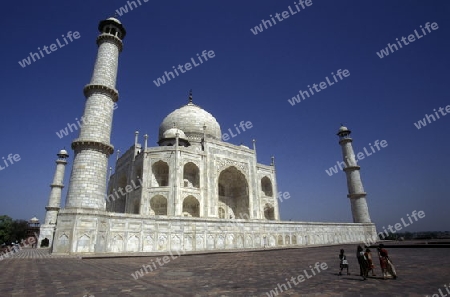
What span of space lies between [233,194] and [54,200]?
19.2 metres

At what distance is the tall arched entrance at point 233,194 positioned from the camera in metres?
27.1

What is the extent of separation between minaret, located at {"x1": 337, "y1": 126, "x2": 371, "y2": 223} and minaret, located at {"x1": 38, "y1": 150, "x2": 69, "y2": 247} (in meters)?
30.3

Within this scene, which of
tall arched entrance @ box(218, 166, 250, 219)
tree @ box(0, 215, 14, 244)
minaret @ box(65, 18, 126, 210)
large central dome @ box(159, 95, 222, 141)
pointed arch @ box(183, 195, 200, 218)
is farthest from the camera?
large central dome @ box(159, 95, 222, 141)

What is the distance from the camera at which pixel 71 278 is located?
Answer: 5660 mm

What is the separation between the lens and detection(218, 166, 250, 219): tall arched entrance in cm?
2707

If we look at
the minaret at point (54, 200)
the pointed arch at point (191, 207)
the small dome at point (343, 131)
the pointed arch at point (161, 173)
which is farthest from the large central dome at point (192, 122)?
the small dome at point (343, 131)

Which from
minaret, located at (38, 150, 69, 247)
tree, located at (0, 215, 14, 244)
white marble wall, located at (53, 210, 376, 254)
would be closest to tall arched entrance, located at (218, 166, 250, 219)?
white marble wall, located at (53, 210, 376, 254)

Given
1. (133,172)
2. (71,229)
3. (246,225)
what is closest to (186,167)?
(133,172)

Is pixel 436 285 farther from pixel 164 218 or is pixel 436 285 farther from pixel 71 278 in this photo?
pixel 164 218

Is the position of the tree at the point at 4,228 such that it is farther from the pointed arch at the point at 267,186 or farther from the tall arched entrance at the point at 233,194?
the pointed arch at the point at 267,186

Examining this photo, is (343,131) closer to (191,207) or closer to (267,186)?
(267,186)

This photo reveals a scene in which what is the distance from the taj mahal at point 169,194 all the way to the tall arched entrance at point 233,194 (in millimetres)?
108

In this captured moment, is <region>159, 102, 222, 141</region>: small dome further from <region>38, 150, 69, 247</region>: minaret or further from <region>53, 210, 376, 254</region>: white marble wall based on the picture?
<region>53, 210, 376, 254</region>: white marble wall

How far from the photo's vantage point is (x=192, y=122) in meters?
31.6
